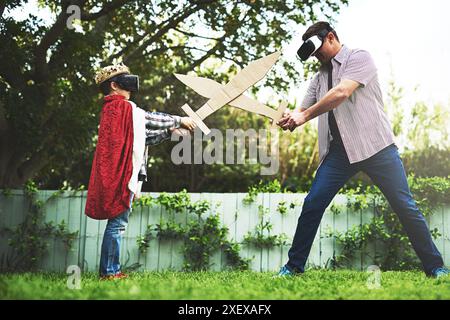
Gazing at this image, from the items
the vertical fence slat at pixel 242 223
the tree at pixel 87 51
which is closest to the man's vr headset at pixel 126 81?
the tree at pixel 87 51

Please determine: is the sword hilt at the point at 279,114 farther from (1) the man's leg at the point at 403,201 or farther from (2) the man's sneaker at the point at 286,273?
(2) the man's sneaker at the point at 286,273

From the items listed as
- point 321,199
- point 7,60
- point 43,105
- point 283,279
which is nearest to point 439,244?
point 321,199

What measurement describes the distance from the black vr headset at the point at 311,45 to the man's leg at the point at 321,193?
588 millimetres

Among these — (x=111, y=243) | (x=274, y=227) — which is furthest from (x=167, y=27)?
(x=111, y=243)

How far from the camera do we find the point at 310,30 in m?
3.13

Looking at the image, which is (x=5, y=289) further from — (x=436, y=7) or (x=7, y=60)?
(x=436, y=7)

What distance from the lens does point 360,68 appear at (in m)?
2.99

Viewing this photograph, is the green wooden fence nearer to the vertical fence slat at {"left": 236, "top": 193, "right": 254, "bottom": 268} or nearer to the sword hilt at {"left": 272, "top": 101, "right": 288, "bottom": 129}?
the vertical fence slat at {"left": 236, "top": 193, "right": 254, "bottom": 268}

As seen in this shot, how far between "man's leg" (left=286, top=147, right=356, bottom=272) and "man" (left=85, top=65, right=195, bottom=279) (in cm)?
88

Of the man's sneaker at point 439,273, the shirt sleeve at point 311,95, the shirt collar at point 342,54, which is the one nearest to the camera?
the man's sneaker at point 439,273

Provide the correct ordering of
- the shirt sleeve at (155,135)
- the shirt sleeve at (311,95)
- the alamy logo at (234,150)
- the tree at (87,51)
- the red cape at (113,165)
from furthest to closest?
the alamy logo at (234,150)
the tree at (87,51)
the shirt sleeve at (311,95)
the shirt sleeve at (155,135)
the red cape at (113,165)

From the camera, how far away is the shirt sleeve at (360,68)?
298 cm

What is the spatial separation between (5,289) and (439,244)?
3.61 meters

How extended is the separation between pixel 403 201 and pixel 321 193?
0.46 metres
